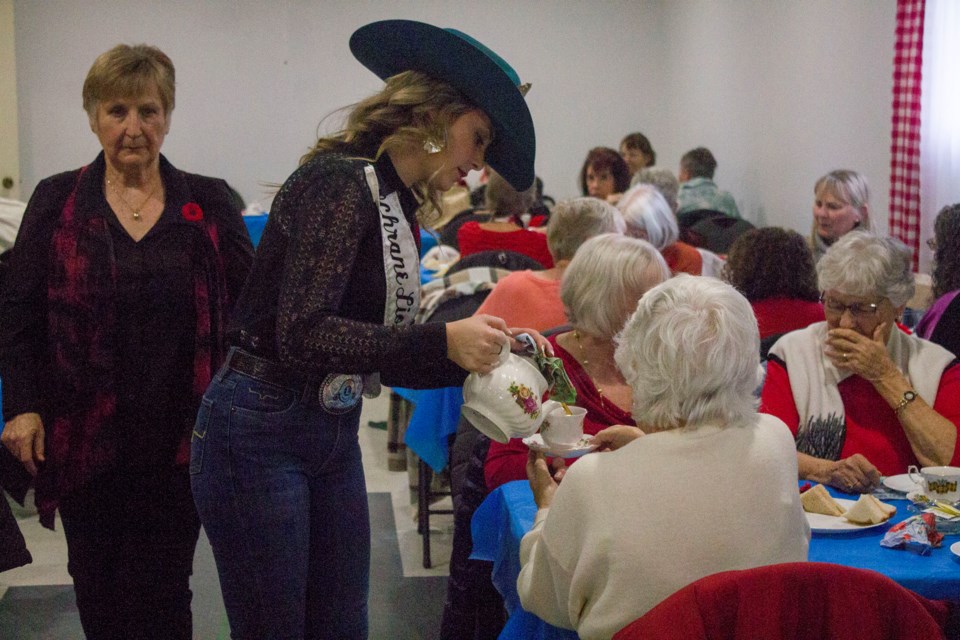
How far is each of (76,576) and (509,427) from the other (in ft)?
3.26

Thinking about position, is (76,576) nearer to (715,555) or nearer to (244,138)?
(715,555)

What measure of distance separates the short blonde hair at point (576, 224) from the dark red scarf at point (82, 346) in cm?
152

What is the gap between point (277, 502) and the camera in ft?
5.34

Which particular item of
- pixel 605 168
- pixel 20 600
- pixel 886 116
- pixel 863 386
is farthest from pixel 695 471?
pixel 605 168

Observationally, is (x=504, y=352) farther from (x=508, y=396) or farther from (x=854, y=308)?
(x=854, y=308)

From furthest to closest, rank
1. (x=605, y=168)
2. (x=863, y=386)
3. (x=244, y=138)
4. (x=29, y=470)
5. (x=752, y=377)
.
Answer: (x=244, y=138) < (x=605, y=168) < (x=863, y=386) < (x=29, y=470) < (x=752, y=377)

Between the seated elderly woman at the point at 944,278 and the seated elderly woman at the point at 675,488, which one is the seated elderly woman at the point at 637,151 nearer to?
the seated elderly woman at the point at 944,278

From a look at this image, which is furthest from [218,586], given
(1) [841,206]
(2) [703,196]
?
(2) [703,196]

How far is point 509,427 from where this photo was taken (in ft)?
5.60

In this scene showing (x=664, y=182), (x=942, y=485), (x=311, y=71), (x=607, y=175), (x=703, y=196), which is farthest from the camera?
(x=311, y=71)

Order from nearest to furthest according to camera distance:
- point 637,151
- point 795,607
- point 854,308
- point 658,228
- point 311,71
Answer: point 795,607 → point 854,308 → point 658,228 → point 637,151 → point 311,71

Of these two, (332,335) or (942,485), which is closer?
(332,335)

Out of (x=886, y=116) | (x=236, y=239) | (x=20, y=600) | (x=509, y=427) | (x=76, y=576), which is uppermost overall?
(x=886, y=116)

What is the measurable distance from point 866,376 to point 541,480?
88cm
